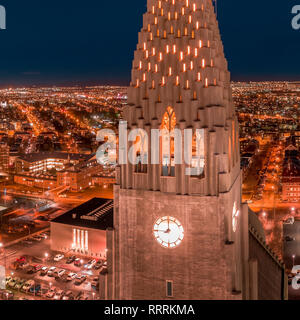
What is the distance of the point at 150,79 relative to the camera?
11.8 meters

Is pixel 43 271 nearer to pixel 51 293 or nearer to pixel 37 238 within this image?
pixel 51 293

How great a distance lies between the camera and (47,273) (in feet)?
120

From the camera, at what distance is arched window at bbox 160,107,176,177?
11.7m

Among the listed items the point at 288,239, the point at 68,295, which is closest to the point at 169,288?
the point at 68,295

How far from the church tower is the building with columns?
1.1 inches

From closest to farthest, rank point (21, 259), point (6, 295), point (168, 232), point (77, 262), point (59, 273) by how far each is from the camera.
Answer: point (168, 232), point (6, 295), point (59, 273), point (21, 259), point (77, 262)

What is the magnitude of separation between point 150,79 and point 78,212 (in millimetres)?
34828

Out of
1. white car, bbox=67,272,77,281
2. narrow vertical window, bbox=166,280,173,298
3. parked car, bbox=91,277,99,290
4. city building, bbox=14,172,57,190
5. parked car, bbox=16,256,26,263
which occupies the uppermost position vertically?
narrow vertical window, bbox=166,280,173,298

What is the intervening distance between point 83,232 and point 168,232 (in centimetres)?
3089

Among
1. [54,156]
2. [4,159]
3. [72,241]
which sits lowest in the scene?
[72,241]

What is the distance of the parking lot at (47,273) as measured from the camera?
32.2 metres

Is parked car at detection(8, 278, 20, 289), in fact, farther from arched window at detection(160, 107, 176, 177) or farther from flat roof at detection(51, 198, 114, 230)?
arched window at detection(160, 107, 176, 177)

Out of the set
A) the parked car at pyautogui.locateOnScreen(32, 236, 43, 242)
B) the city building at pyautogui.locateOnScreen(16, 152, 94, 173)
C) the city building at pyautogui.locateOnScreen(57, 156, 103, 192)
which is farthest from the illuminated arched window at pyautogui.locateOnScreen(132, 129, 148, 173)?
the city building at pyautogui.locateOnScreen(16, 152, 94, 173)

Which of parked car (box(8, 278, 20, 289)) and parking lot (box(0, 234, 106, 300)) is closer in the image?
parking lot (box(0, 234, 106, 300))
